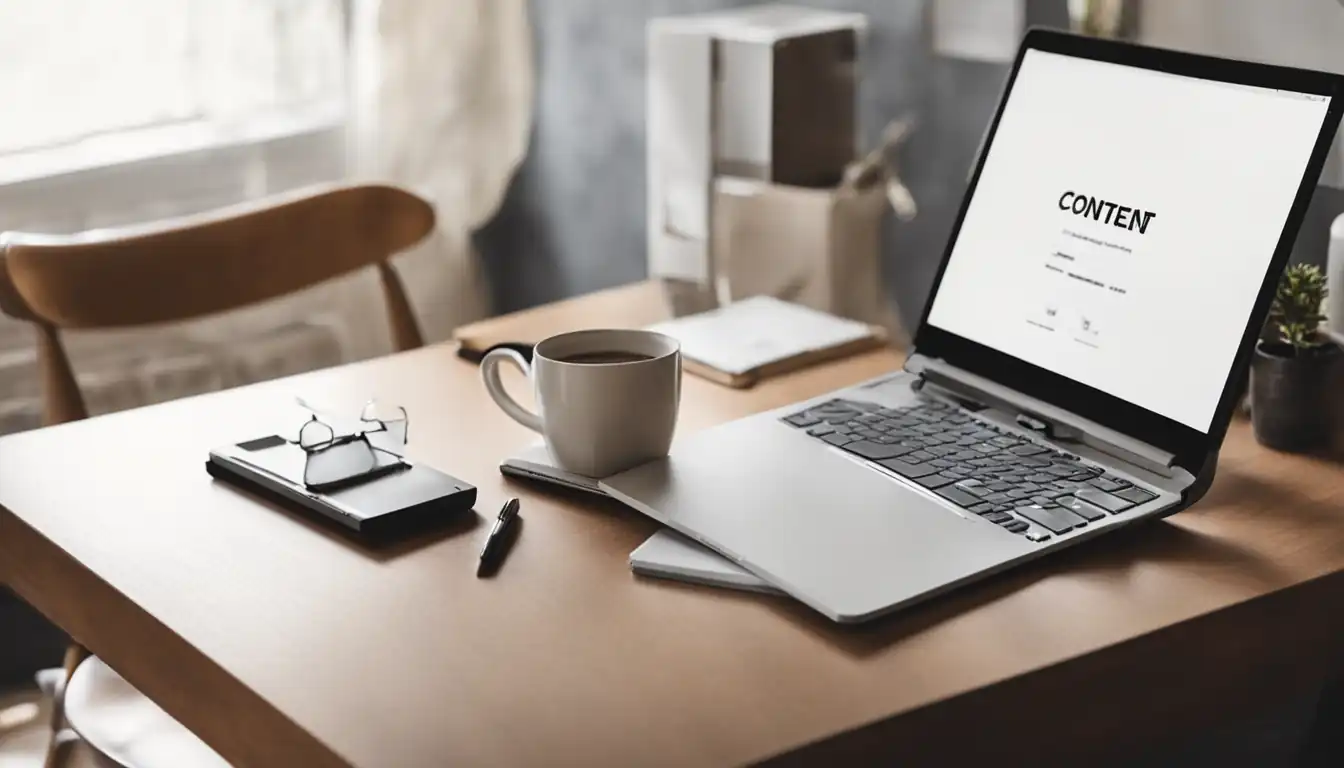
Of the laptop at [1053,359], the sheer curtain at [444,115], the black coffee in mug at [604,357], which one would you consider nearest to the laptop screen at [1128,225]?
the laptop at [1053,359]

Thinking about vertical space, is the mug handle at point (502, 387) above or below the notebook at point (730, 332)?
above

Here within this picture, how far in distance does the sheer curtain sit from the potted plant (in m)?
1.34

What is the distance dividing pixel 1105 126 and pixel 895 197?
0.47 metres

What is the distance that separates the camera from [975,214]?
1216 mm

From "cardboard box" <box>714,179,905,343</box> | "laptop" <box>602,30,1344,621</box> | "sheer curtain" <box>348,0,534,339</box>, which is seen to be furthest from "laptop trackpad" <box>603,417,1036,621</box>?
"sheer curtain" <box>348,0,534,339</box>

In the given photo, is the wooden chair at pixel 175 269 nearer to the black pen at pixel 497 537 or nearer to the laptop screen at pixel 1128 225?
the black pen at pixel 497 537

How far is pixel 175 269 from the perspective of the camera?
4.98 feet

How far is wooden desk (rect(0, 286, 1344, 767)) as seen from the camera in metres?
0.79

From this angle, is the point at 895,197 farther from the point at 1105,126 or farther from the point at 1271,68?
the point at 1271,68

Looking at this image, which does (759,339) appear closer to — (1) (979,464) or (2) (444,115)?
(1) (979,464)

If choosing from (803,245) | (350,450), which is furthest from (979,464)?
(803,245)

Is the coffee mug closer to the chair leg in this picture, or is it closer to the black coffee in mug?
the black coffee in mug

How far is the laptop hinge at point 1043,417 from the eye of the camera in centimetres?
105

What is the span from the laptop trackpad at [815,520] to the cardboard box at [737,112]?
1.84 feet
